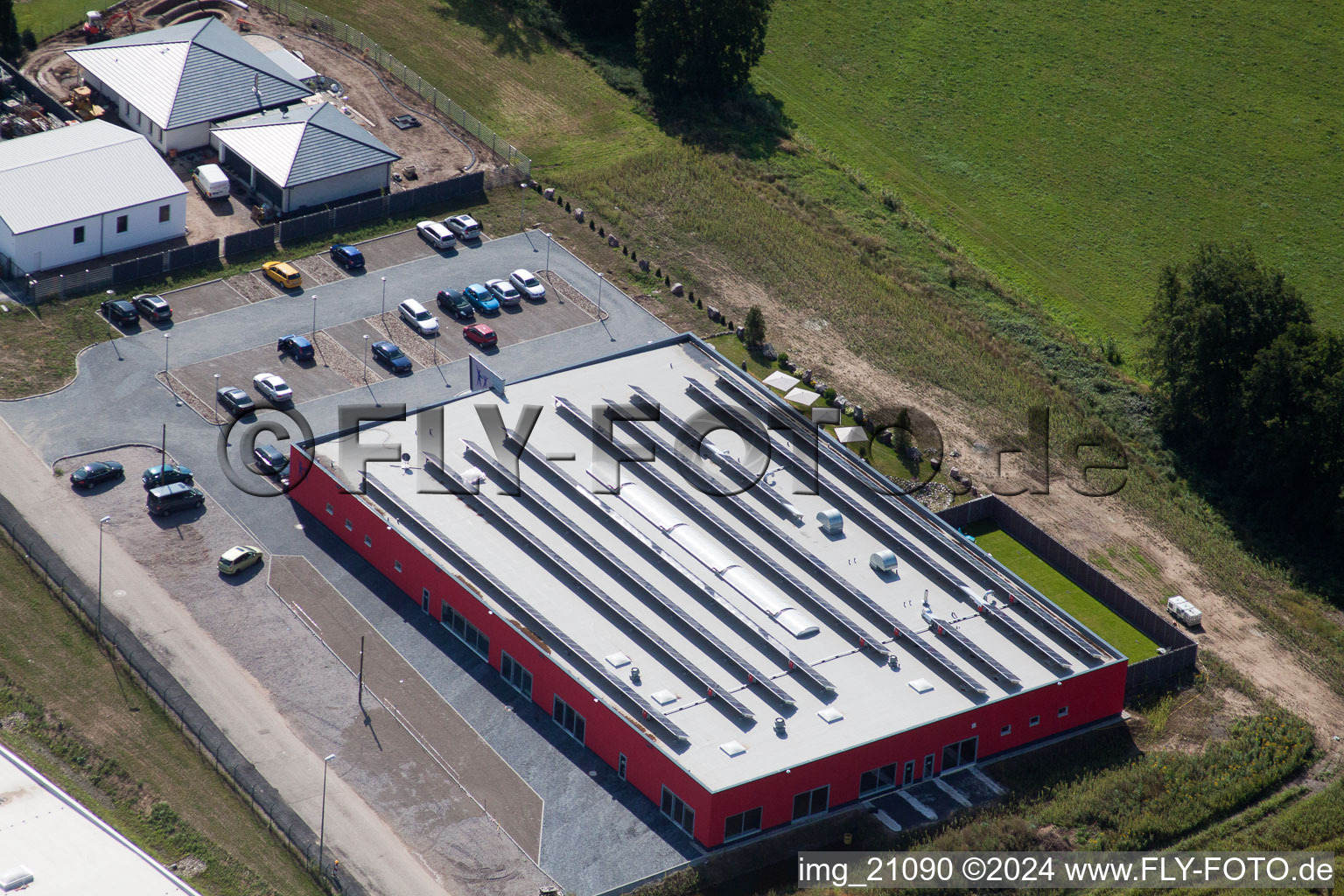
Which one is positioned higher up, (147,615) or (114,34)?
(114,34)

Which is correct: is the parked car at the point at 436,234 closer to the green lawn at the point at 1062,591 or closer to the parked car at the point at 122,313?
the parked car at the point at 122,313

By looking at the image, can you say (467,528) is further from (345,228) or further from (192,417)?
(345,228)

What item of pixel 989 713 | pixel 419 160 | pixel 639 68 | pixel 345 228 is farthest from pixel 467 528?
pixel 639 68

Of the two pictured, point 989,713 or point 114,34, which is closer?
point 989,713

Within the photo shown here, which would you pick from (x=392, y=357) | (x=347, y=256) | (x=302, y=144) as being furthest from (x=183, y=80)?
(x=392, y=357)

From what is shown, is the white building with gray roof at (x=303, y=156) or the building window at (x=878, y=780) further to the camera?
the white building with gray roof at (x=303, y=156)

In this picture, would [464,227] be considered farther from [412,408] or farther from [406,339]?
[412,408]

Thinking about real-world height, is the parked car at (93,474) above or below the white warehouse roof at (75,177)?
below

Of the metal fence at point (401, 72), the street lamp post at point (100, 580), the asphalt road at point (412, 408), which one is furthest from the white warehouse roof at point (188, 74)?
the street lamp post at point (100, 580)
